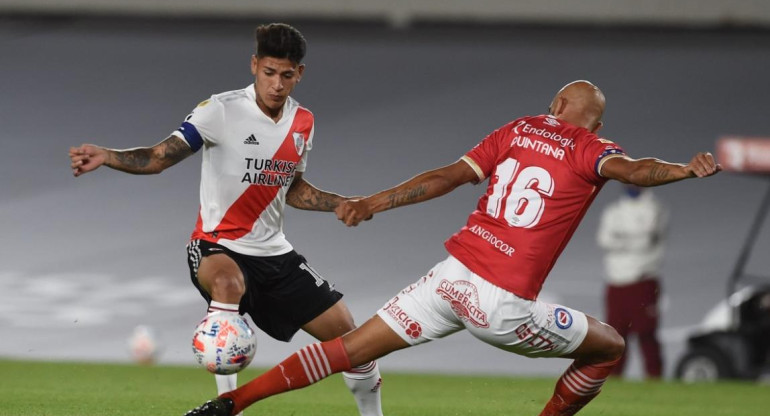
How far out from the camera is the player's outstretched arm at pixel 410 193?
18.5 feet

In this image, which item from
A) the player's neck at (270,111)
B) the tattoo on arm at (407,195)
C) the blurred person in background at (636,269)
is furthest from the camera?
the blurred person in background at (636,269)

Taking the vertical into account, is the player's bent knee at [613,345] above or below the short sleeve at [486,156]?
below

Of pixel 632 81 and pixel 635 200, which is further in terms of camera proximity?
pixel 632 81

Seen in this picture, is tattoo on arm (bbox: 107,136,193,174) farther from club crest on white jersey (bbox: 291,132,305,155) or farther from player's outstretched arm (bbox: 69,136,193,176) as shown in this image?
club crest on white jersey (bbox: 291,132,305,155)

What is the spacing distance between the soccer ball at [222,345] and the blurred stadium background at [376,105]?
1089cm

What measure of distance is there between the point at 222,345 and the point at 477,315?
1.27m

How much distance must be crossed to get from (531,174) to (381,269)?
11531 mm

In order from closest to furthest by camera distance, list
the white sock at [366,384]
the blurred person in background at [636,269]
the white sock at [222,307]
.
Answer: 1. the white sock at [222,307]
2. the white sock at [366,384]
3. the blurred person in background at [636,269]

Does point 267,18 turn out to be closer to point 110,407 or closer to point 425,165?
point 425,165

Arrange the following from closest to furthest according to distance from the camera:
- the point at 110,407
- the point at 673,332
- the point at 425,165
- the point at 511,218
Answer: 1. the point at 511,218
2. the point at 110,407
3. the point at 673,332
4. the point at 425,165

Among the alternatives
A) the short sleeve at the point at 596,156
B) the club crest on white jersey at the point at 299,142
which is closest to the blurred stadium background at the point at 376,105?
the club crest on white jersey at the point at 299,142

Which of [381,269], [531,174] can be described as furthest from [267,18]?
[531,174]

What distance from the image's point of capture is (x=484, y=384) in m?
10.9

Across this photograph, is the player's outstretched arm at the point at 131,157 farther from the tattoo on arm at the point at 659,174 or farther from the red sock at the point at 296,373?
the tattoo on arm at the point at 659,174
